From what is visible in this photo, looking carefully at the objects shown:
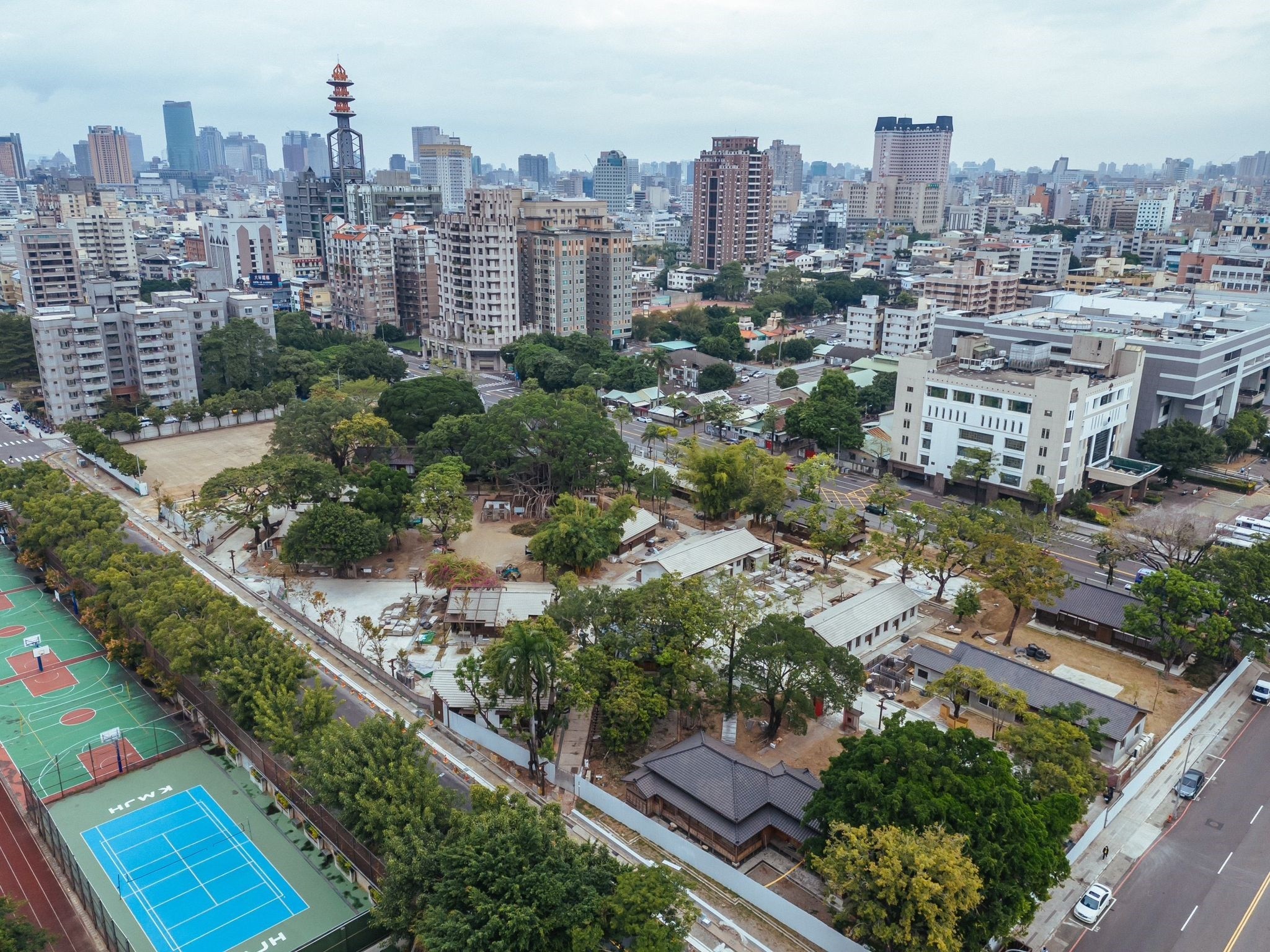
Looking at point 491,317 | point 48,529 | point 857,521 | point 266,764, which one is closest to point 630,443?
point 857,521

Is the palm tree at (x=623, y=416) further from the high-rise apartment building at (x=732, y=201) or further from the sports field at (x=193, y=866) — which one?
the high-rise apartment building at (x=732, y=201)

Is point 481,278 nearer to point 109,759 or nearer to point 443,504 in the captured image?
point 443,504

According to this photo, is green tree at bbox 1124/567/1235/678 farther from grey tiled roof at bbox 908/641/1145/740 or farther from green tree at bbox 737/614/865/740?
green tree at bbox 737/614/865/740

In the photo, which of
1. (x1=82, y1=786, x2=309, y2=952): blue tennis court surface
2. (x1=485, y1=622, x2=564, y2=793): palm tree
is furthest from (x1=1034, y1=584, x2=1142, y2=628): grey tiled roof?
(x1=82, y1=786, x2=309, y2=952): blue tennis court surface

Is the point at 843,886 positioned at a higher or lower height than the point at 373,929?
higher

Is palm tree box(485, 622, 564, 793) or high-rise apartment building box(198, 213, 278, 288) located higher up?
high-rise apartment building box(198, 213, 278, 288)

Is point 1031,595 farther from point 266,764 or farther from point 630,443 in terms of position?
point 630,443

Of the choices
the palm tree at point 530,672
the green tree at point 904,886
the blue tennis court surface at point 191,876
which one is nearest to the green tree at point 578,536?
the palm tree at point 530,672
